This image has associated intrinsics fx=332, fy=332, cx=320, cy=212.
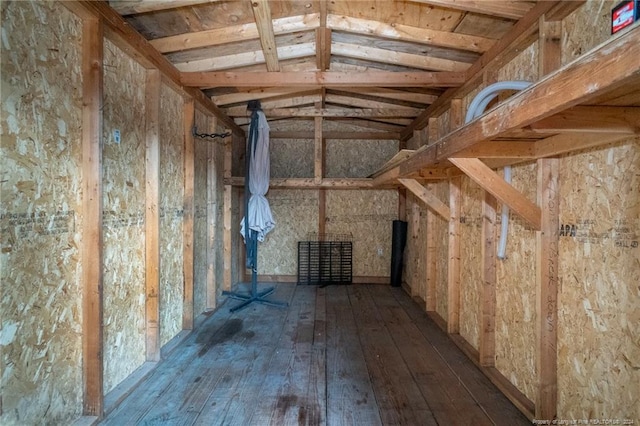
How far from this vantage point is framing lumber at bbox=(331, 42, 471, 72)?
2951 millimetres

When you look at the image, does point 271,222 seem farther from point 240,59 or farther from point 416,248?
point 416,248

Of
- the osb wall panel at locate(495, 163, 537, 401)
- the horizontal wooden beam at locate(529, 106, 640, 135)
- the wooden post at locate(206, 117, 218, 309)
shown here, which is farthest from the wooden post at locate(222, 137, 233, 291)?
the horizontal wooden beam at locate(529, 106, 640, 135)

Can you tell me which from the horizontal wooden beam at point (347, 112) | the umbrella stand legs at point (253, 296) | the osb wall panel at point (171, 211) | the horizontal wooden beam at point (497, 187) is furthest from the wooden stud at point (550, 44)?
the umbrella stand legs at point (253, 296)

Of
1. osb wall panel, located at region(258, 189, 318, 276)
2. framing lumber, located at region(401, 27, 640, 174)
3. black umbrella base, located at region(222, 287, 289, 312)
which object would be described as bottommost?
black umbrella base, located at region(222, 287, 289, 312)

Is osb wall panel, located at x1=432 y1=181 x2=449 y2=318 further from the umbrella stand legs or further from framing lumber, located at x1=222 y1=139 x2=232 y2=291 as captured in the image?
framing lumber, located at x1=222 y1=139 x2=232 y2=291

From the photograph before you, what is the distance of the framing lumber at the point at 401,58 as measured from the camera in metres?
2.95

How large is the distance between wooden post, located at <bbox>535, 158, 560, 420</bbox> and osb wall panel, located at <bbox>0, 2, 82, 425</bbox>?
8.53 ft

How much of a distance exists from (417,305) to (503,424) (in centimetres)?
236

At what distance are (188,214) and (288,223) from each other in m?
2.47

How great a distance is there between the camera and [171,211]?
3094mm

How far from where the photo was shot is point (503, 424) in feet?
6.33

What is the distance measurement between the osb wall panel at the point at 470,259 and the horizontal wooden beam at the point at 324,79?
95 centimetres

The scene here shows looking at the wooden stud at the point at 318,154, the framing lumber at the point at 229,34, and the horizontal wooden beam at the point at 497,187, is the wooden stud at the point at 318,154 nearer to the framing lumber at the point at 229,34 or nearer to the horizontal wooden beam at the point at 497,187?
the framing lumber at the point at 229,34

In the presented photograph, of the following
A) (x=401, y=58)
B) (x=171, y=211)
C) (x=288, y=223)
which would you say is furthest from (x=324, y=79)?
(x=288, y=223)
